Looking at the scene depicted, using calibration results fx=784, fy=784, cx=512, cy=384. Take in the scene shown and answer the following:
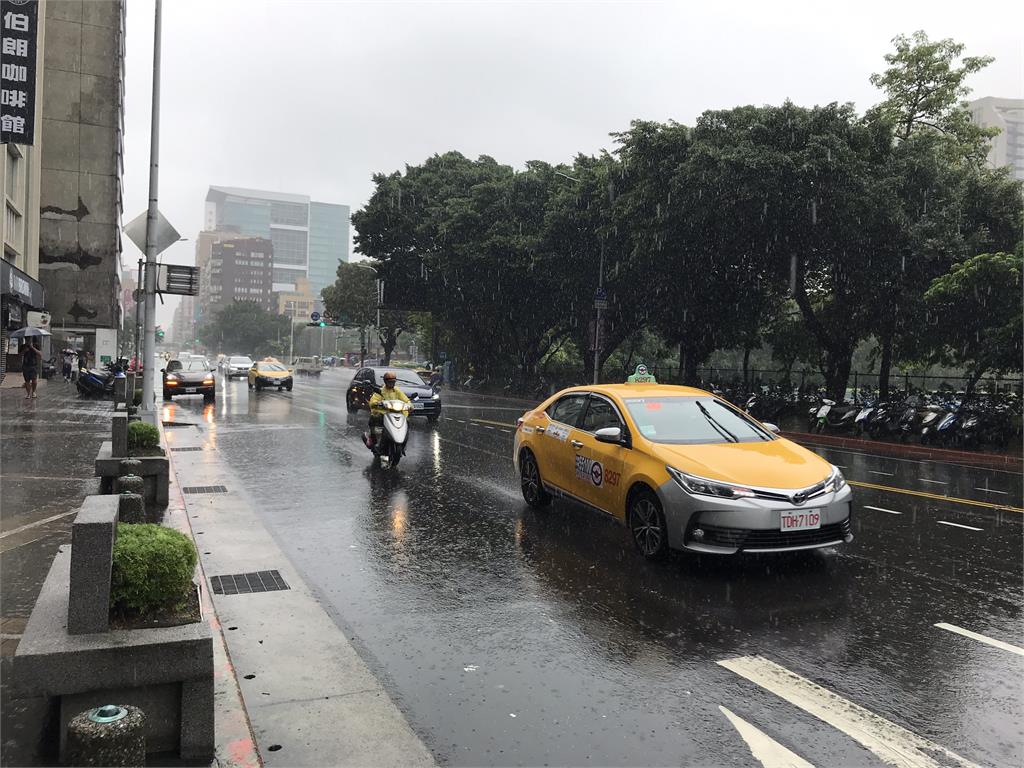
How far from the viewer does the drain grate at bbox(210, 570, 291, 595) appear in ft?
19.2

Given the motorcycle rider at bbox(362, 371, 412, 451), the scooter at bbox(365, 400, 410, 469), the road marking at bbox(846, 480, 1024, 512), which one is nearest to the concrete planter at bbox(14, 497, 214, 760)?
the scooter at bbox(365, 400, 410, 469)

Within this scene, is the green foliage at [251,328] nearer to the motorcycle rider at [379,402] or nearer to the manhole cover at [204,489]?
the motorcycle rider at [379,402]

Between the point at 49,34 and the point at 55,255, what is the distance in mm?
15098

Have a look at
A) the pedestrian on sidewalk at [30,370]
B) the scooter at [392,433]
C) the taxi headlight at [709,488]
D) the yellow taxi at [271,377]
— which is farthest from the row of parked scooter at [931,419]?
the pedestrian on sidewalk at [30,370]

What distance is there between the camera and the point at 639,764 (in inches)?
135

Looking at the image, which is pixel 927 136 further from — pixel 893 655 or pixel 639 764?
pixel 639 764

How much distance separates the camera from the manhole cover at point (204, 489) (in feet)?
31.9

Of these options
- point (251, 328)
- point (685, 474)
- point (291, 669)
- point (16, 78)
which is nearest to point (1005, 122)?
point (251, 328)

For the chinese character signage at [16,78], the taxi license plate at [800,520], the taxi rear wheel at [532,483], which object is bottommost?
the taxi rear wheel at [532,483]

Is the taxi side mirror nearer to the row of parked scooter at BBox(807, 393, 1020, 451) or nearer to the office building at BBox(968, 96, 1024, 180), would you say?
the row of parked scooter at BBox(807, 393, 1020, 451)

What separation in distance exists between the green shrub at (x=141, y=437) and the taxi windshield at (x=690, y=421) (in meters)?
5.83

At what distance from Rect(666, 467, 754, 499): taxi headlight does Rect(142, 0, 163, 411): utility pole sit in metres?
11.5

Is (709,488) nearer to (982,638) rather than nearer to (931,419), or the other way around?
(982,638)

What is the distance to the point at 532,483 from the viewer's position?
9.16 m
